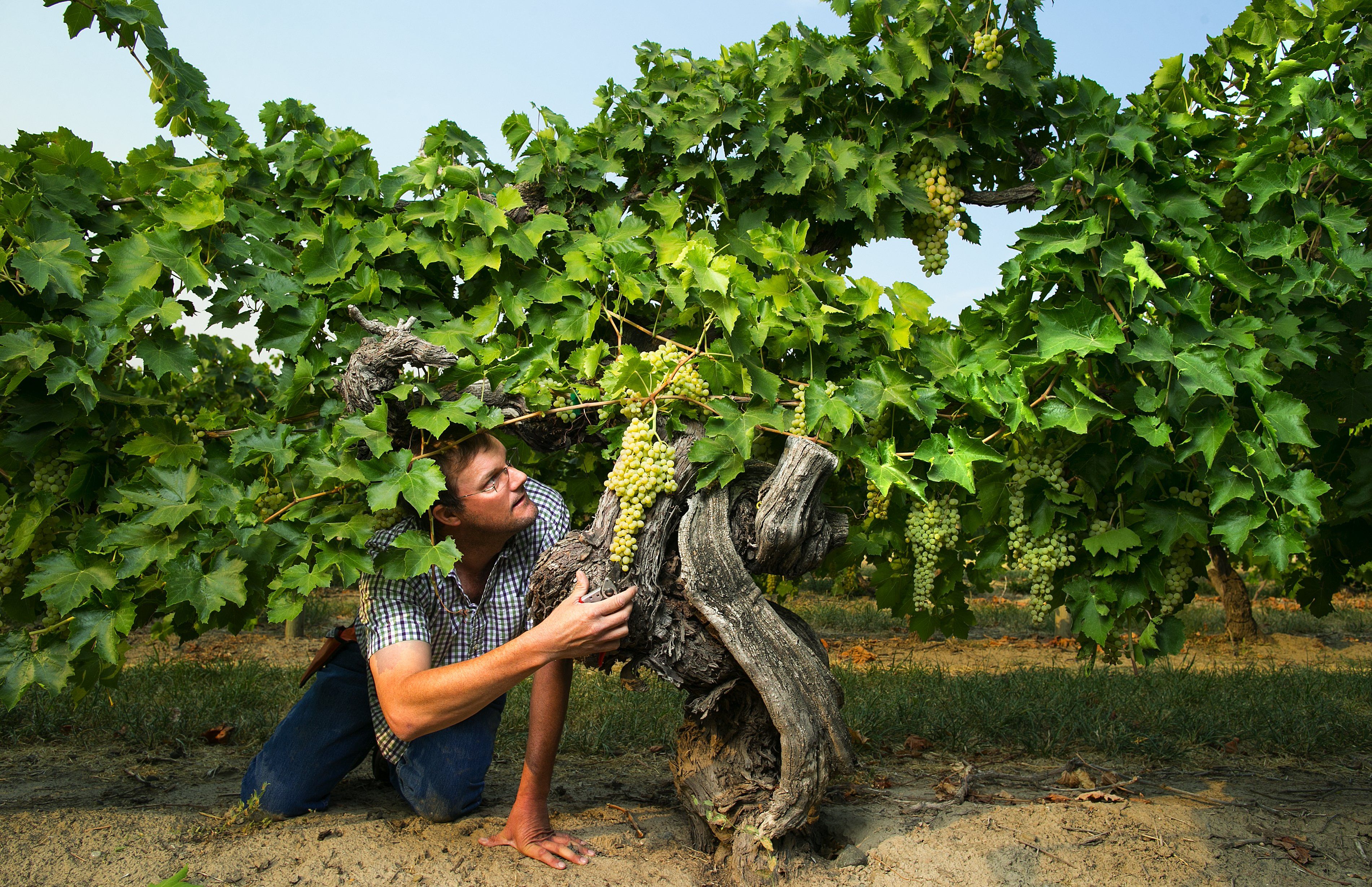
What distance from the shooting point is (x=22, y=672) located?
2.70m

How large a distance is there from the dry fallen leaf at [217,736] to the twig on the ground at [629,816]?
2.11 meters

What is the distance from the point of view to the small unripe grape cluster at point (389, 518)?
9.01ft

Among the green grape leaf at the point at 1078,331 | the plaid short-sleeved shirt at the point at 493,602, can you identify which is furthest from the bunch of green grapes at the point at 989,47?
the plaid short-sleeved shirt at the point at 493,602

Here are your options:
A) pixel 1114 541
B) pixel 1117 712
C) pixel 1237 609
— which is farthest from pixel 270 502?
pixel 1237 609

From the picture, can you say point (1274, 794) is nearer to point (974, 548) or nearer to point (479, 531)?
point (974, 548)

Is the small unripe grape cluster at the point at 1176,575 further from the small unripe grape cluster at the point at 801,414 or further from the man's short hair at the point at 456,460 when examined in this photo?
the man's short hair at the point at 456,460

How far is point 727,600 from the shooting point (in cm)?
266

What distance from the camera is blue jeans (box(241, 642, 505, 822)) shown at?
3.15m

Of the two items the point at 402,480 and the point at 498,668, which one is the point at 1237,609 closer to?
the point at 498,668

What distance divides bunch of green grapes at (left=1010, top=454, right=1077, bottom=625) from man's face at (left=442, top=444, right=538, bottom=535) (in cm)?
157

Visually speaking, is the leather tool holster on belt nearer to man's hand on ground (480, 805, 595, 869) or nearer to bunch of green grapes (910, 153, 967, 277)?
man's hand on ground (480, 805, 595, 869)

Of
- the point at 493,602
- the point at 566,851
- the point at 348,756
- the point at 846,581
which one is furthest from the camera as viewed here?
the point at 846,581

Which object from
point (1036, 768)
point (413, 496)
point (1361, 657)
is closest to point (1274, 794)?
point (1036, 768)

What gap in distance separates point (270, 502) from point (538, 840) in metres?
1.37
